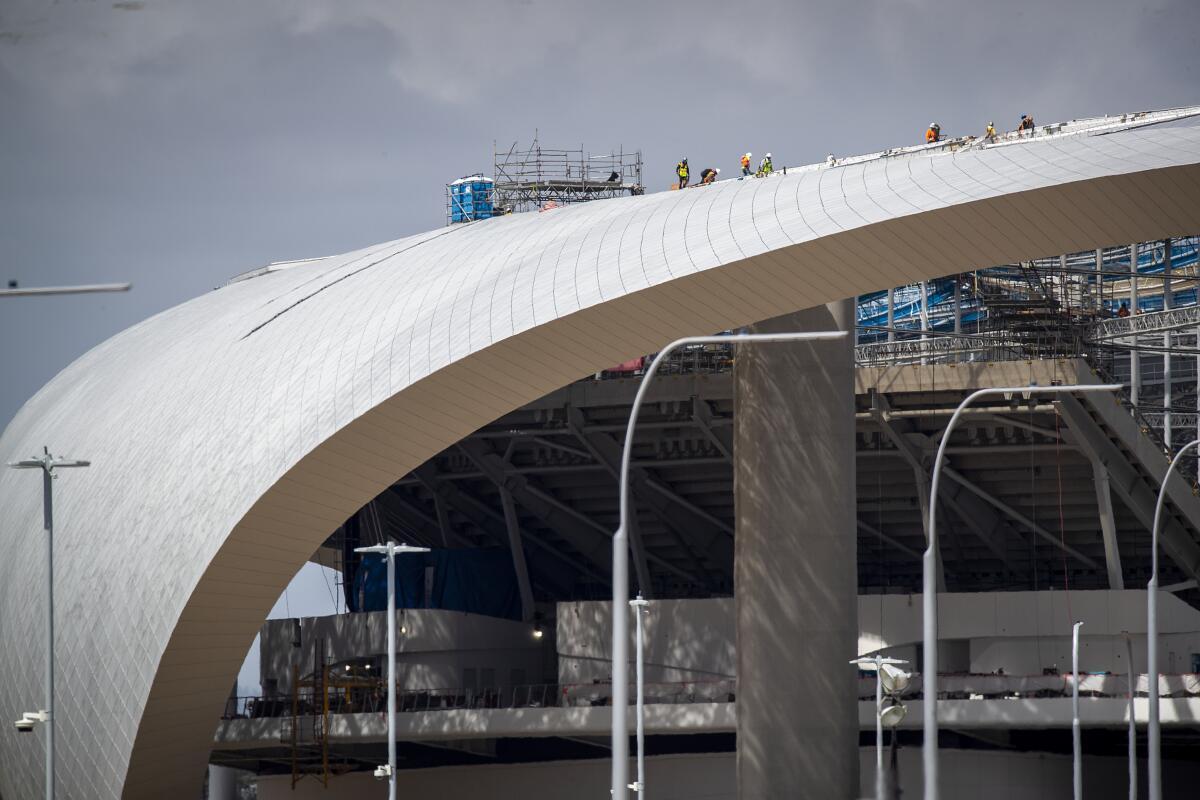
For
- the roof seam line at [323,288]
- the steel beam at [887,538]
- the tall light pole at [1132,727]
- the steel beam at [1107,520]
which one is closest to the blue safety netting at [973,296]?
the steel beam at [887,538]

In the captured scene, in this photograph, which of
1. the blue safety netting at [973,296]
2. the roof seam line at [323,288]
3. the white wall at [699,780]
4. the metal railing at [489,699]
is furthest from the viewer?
the blue safety netting at [973,296]

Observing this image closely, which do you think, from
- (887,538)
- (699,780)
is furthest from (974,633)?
(699,780)

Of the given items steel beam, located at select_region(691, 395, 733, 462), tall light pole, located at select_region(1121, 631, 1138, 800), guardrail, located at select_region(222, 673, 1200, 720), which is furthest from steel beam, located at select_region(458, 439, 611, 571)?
tall light pole, located at select_region(1121, 631, 1138, 800)

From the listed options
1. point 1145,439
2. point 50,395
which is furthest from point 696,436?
point 50,395

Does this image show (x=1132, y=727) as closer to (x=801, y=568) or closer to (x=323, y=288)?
Result: (x=801, y=568)

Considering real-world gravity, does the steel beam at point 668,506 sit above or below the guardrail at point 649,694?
above

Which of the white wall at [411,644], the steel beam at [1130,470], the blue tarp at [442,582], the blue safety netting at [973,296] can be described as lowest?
the white wall at [411,644]

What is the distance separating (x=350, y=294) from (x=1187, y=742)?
32.9 metres

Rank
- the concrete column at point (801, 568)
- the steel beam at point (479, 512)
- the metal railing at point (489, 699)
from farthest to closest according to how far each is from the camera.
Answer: the steel beam at point (479, 512)
the metal railing at point (489, 699)
the concrete column at point (801, 568)

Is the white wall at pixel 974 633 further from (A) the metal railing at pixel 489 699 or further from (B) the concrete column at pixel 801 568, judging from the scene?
(B) the concrete column at pixel 801 568

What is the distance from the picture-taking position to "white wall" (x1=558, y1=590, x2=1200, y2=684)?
185 feet

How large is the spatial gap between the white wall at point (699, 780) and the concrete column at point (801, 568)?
38.6 feet

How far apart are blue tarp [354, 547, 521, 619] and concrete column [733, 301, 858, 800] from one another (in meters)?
23.7

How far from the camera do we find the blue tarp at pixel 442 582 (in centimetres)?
6738
